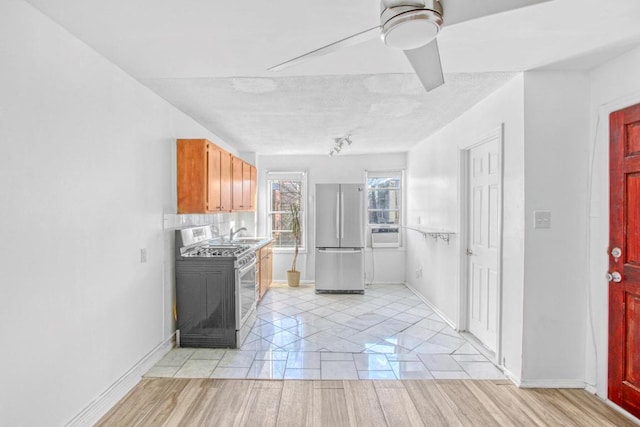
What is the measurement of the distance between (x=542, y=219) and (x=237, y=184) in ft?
11.7

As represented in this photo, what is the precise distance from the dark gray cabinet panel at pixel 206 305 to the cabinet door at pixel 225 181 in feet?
2.94

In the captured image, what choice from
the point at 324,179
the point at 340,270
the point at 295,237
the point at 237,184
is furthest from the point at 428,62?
the point at 295,237

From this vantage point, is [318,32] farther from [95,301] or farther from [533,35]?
[95,301]

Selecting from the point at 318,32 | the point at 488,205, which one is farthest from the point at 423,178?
the point at 318,32

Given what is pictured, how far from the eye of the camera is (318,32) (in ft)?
6.40

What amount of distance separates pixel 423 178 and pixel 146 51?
405 cm

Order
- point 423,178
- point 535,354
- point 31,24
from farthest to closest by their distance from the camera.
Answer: point 423,178 < point 535,354 < point 31,24

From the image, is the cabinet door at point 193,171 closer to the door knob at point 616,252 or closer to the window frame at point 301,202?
the window frame at point 301,202

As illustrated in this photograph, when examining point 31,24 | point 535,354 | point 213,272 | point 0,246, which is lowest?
point 535,354

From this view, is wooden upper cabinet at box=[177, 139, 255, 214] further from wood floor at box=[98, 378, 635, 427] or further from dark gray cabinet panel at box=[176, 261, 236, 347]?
wood floor at box=[98, 378, 635, 427]

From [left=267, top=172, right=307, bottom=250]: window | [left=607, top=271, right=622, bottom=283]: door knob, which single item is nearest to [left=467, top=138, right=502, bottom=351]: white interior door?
[left=607, top=271, right=622, bottom=283]: door knob

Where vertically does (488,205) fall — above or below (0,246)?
above

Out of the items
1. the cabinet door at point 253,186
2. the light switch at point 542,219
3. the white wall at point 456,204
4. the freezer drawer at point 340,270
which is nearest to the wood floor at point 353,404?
the white wall at point 456,204

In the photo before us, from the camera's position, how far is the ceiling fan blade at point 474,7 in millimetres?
1300
